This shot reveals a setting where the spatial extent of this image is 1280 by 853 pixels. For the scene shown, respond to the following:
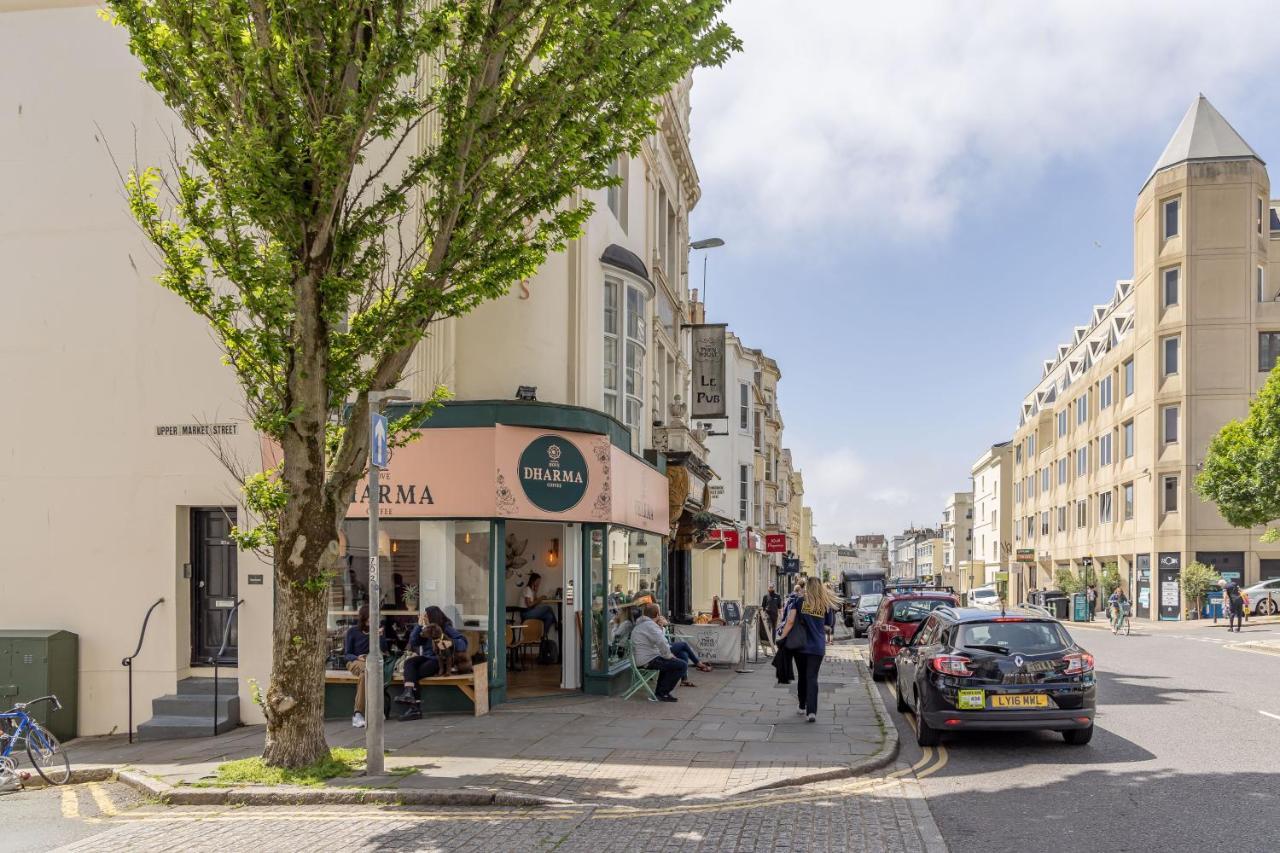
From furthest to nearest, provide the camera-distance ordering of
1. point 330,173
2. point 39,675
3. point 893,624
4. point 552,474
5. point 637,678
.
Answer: point 893,624 < point 637,678 < point 552,474 < point 39,675 < point 330,173

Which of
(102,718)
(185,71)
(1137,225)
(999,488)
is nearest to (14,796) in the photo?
(102,718)

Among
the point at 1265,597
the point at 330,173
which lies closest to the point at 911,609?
the point at 330,173

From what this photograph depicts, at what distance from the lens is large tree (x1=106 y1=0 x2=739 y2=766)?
922 cm

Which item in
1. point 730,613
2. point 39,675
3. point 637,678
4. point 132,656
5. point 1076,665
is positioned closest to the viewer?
point 1076,665

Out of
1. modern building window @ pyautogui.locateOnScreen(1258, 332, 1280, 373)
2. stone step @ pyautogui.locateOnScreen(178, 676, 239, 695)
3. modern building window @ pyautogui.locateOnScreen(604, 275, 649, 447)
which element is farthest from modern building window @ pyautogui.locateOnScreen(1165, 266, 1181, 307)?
stone step @ pyautogui.locateOnScreen(178, 676, 239, 695)

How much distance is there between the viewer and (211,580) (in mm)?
14461

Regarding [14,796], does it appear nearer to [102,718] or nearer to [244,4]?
[102,718]

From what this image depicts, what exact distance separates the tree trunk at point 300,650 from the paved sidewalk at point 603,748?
0.65 metres

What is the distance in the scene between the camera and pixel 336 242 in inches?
393

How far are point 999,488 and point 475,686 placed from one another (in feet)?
307

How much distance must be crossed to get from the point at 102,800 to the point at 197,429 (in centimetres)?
580

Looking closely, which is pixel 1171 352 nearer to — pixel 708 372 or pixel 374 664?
pixel 708 372

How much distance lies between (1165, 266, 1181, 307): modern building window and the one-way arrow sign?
50.1m

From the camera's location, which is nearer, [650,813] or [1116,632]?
[650,813]
